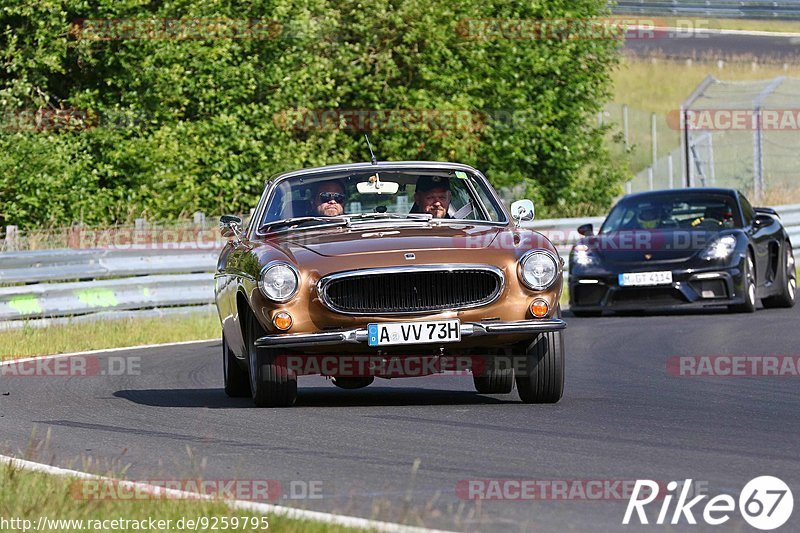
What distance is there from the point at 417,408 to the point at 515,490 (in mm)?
3287

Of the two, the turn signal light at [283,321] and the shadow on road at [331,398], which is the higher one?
the turn signal light at [283,321]

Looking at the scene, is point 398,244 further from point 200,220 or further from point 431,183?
point 200,220

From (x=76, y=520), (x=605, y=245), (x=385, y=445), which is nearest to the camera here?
(x=76, y=520)

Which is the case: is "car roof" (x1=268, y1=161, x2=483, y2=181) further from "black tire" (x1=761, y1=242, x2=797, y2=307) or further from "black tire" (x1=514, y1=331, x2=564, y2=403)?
"black tire" (x1=761, y1=242, x2=797, y2=307)

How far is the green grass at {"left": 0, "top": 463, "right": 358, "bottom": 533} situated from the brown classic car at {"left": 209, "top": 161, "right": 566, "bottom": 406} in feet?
9.66

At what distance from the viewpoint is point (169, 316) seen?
1892 centimetres

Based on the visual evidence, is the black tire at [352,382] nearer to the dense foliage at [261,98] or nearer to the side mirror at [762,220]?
the side mirror at [762,220]

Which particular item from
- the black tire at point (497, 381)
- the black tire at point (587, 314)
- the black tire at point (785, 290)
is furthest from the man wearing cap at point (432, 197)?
the black tire at point (785, 290)

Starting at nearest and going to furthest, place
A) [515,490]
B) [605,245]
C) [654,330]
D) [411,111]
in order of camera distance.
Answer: [515,490], [654,330], [605,245], [411,111]

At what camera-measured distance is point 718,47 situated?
58719 mm

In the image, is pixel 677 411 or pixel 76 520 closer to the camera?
pixel 76 520

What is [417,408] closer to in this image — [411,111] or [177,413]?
[177,413]

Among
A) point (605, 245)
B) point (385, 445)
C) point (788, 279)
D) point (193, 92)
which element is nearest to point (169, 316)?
point (605, 245)

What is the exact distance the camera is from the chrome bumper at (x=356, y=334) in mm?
9000
